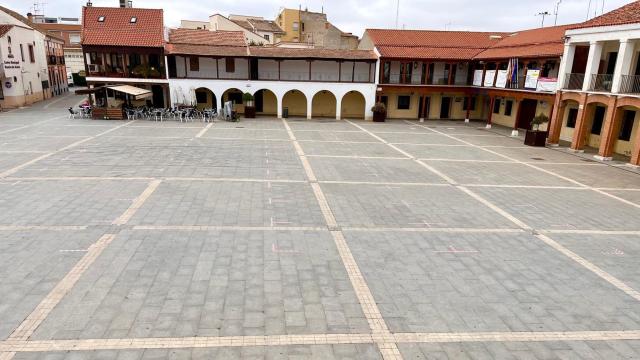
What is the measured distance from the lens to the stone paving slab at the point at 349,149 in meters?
20.8

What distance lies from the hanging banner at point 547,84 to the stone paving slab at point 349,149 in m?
11.5

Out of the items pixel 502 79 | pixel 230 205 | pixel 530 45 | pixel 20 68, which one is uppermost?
pixel 530 45

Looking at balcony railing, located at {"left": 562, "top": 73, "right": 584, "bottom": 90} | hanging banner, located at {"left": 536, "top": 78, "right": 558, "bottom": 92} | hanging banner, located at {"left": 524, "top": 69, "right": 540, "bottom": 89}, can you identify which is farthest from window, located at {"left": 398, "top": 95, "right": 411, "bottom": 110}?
balcony railing, located at {"left": 562, "top": 73, "right": 584, "bottom": 90}

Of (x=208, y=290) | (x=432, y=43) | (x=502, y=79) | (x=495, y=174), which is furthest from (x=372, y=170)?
(x=432, y=43)

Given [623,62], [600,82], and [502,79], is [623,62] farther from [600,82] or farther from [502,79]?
[502,79]

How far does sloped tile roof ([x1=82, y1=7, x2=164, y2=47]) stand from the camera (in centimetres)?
3206

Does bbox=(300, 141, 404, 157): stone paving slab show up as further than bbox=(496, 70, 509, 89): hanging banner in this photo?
No

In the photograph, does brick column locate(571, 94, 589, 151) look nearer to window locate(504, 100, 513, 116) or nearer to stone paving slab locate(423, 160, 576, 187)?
stone paving slab locate(423, 160, 576, 187)

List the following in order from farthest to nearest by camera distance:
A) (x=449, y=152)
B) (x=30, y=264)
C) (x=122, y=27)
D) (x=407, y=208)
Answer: (x=122, y=27) < (x=449, y=152) < (x=407, y=208) < (x=30, y=264)

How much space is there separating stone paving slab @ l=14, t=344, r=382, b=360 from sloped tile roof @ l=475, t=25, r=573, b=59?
25.6m

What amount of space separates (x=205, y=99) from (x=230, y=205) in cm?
2588

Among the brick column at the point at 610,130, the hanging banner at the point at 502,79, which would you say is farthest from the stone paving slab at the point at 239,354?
the hanging banner at the point at 502,79

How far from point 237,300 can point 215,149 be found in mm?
13916

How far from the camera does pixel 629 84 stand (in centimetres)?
2091
